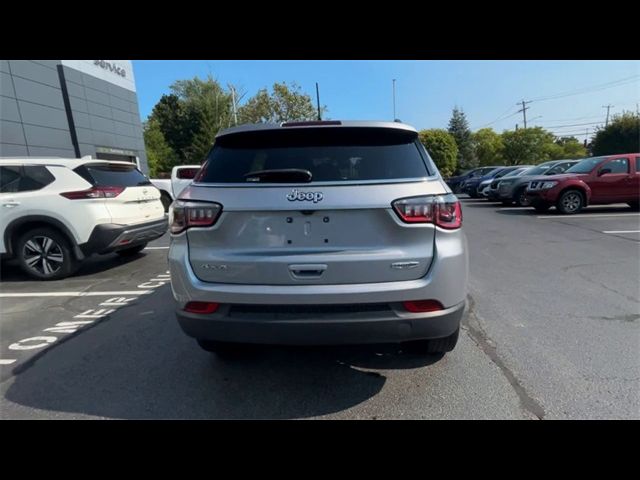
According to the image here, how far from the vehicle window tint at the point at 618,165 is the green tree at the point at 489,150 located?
141 feet

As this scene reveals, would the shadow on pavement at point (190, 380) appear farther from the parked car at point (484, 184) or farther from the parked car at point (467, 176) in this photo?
the parked car at point (467, 176)

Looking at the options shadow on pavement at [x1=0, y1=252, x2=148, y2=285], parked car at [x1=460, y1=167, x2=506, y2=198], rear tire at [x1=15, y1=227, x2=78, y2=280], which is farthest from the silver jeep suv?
A: parked car at [x1=460, y1=167, x2=506, y2=198]

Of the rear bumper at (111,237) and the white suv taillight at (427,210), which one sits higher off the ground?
the white suv taillight at (427,210)

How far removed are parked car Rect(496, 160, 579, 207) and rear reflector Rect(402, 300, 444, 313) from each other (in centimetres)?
1219

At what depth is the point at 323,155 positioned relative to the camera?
7.82 ft

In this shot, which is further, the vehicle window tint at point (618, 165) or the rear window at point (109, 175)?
the vehicle window tint at point (618, 165)

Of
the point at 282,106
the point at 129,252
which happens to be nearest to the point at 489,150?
the point at 282,106

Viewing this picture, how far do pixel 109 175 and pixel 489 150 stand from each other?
59123 mm

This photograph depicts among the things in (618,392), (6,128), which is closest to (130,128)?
(6,128)

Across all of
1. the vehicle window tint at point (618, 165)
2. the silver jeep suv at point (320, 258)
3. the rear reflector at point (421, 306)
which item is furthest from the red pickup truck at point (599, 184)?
the rear reflector at point (421, 306)

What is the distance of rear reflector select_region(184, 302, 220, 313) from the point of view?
86.9 inches

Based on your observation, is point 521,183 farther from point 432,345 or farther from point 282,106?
point 282,106

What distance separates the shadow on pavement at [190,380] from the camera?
2.42m
